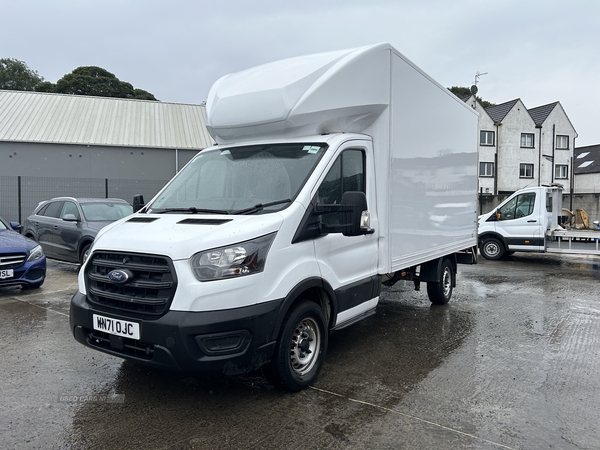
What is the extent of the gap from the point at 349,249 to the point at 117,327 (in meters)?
2.24

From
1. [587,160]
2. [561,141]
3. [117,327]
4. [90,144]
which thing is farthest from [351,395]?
[587,160]

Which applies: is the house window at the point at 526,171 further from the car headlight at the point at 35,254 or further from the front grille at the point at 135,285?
the front grille at the point at 135,285

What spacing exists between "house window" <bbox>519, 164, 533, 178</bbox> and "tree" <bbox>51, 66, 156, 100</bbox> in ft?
130

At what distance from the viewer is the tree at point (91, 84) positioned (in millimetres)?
48500

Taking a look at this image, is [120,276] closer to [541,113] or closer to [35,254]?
Result: [35,254]

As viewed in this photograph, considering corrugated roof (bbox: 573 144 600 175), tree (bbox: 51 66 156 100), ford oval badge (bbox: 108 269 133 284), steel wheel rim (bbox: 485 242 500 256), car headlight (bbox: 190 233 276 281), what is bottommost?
steel wheel rim (bbox: 485 242 500 256)

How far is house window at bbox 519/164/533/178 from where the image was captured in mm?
41250

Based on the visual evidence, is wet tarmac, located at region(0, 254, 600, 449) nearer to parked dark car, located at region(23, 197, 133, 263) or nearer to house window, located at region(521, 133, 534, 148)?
parked dark car, located at region(23, 197, 133, 263)

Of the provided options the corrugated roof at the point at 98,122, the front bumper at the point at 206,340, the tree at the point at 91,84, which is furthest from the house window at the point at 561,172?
the front bumper at the point at 206,340

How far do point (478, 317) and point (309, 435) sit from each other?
4.65 meters

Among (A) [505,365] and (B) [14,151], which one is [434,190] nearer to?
(A) [505,365]

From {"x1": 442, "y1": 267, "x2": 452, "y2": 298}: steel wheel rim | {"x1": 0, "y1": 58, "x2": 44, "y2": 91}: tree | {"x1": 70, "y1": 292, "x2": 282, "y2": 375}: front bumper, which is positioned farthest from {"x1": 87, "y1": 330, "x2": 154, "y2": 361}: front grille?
{"x1": 0, "y1": 58, "x2": 44, "y2": 91}: tree

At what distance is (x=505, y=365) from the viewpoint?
507 centimetres

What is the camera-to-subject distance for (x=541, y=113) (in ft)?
142
